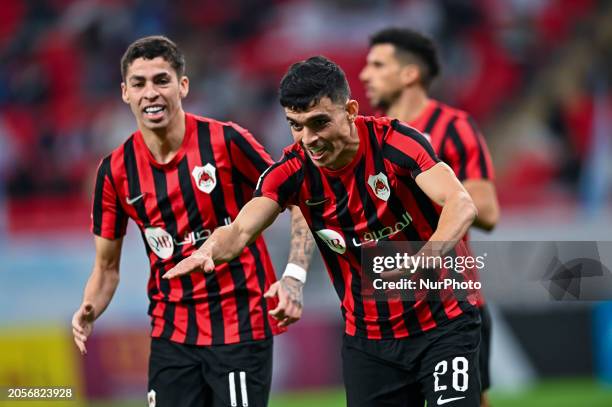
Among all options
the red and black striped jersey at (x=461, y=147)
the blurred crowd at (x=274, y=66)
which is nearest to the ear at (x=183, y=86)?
the red and black striped jersey at (x=461, y=147)

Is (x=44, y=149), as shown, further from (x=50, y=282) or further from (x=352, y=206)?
(x=352, y=206)

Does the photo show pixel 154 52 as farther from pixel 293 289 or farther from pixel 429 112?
pixel 429 112

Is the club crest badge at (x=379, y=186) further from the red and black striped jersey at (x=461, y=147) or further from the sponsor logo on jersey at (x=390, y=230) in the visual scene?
the red and black striped jersey at (x=461, y=147)

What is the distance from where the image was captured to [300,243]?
455 centimetres

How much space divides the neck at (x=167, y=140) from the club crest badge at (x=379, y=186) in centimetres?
116

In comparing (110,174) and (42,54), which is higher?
(42,54)

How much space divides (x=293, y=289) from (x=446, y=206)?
0.79m

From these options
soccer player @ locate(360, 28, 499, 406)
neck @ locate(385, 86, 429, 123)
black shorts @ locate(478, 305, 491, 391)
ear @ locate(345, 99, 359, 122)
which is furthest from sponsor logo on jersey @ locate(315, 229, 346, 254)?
neck @ locate(385, 86, 429, 123)

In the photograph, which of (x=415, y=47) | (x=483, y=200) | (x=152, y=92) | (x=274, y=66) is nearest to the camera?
(x=152, y=92)

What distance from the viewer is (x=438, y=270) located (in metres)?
4.06

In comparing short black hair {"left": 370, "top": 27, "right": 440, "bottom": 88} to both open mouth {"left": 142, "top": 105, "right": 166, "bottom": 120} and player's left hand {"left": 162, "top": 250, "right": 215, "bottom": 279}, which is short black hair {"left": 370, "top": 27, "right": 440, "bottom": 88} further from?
player's left hand {"left": 162, "top": 250, "right": 215, "bottom": 279}

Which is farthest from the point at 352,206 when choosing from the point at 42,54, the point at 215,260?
the point at 42,54

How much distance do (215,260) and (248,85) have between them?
9657 mm

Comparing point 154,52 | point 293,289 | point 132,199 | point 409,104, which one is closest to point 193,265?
point 293,289
